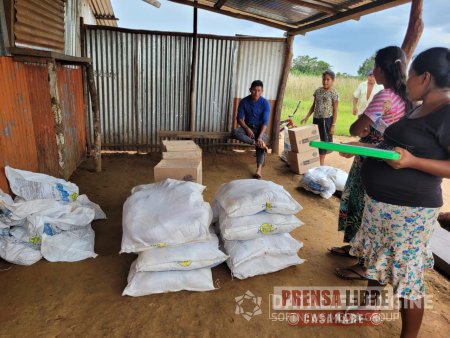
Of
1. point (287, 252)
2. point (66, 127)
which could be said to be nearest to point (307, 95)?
point (66, 127)

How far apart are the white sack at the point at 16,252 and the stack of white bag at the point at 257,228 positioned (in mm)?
1573

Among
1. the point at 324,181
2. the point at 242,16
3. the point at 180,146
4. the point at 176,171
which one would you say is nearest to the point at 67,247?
the point at 176,171

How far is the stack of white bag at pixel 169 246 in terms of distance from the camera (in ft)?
6.97

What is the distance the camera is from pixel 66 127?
4.38 m

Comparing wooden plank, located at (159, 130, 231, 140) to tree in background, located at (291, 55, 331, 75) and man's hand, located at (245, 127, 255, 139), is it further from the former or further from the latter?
Result: tree in background, located at (291, 55, 331, 75)

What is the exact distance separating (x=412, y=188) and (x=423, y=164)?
179mm

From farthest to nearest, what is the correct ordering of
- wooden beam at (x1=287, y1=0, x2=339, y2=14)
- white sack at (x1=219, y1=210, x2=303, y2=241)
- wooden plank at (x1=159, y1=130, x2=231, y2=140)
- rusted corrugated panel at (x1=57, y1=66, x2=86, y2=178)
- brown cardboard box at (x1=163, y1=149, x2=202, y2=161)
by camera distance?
wooden plank at (x1=159, y1=130, x2=231, y2=140)
rusted corrugated panel at (x1=57, y1=66, x2=86, y2=178)
wooden beam at (x1=287, y1=0, x2=339, y2=14)
brown cardboard box at (x1=163, y1=149, x2=202, y2=161)
white sack at (x1=219, y1=210, x2=303, y2=241)

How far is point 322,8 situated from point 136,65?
3624mm

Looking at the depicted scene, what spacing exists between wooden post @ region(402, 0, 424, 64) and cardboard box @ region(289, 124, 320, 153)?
212 cm

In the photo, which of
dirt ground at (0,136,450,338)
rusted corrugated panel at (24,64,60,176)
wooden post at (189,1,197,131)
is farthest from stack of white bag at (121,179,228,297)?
wooden post at (189,1,197,131)

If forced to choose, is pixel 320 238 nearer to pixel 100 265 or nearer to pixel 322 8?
pixel 100 265

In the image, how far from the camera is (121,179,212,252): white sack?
2.12 m

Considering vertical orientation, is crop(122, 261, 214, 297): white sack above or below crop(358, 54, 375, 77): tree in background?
below

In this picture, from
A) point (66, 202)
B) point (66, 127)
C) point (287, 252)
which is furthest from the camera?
point (66, 127)
